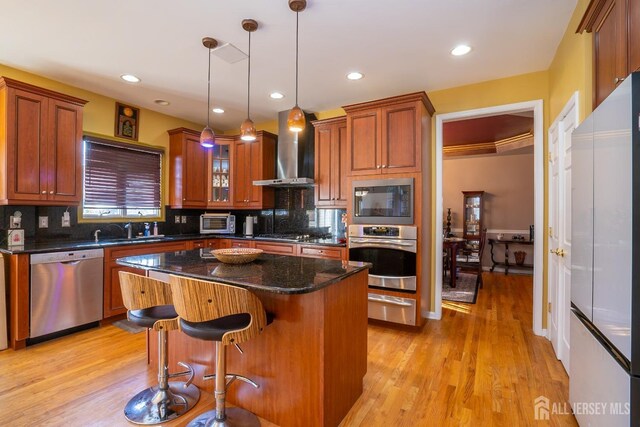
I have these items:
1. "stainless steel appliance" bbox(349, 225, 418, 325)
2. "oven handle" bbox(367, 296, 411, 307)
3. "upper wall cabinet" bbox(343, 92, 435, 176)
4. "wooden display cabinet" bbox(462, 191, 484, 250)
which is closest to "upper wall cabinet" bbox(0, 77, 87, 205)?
"upper wall cabinet" bbox(343, 92, 435, 176)

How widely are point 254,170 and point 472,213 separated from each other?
4960 millimetres

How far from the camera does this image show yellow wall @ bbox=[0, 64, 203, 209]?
3.23 metres

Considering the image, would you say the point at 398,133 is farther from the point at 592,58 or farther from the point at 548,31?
the point at 592,58

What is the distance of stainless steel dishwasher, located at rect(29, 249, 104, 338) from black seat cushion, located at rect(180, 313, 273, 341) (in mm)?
2145

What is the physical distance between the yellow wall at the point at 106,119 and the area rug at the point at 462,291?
14.6 ft

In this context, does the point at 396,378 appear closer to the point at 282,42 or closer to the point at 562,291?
the point at 562,291

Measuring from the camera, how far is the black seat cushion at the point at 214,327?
1522 millimetres

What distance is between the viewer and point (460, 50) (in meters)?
2.69

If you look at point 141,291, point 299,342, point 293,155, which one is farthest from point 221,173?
point 299,342

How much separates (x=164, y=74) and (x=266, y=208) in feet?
7.31

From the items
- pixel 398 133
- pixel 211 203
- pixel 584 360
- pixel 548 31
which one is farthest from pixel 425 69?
pixel 211 203

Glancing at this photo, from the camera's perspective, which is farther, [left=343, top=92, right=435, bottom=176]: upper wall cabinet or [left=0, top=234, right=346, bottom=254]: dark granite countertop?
[left=343, top=92, right=435, bottom=176]: upper wall cabinet

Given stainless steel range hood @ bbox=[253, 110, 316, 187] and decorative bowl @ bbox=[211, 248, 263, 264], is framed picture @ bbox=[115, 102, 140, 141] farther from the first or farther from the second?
decorative bowl @ bbox=[211, 248, 263, 264]

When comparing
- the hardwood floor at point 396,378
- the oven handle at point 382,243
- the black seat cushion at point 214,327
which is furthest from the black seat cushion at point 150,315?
the oven handle at point 382,243
